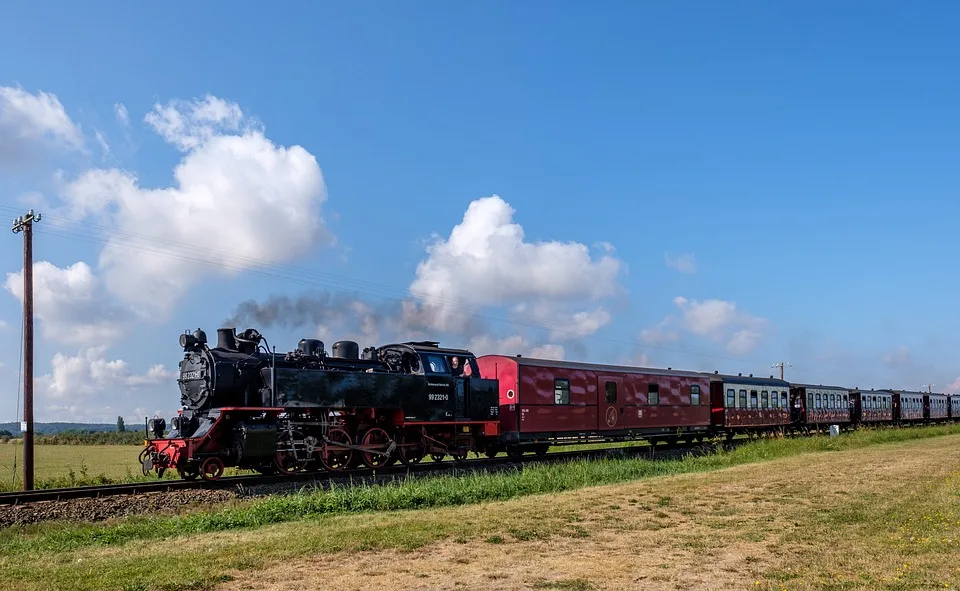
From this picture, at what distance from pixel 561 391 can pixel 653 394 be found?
617 cm

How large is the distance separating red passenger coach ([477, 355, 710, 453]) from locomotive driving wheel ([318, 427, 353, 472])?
6.12m

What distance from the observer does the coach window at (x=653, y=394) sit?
3028cm

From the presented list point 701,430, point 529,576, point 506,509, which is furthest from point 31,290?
point 701,430

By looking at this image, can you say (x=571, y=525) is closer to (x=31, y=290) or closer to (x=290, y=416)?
(x=290, y=416)

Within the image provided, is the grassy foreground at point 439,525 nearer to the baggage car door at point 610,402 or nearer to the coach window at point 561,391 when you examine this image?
the coach window at point 561,391

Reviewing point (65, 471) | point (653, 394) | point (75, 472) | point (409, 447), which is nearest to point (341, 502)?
point (409, 447)

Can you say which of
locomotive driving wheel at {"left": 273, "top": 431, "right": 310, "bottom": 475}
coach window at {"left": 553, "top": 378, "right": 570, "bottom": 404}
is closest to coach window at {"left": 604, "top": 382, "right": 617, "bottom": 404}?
coach window at {"left": 553, "top": 378, "right": 570, "bottom": 404}

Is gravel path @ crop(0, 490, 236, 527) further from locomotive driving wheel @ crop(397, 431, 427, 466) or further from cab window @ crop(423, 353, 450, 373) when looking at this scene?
cab window @ crop(423, 353, 450, 373)

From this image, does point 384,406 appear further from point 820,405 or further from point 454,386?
point 820,405

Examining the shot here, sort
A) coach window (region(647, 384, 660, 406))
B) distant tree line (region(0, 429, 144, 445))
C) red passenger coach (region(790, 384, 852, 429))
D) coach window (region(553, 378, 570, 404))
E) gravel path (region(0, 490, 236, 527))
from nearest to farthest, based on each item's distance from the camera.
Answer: gravel path (region(0, 490, 236, 527)) < coach window (region(553, 378, 570, 404)) < coach window (region(647, 384, 660, 406)) < red passenger coach (region(790, 384, 852, 429)) < distant tree line (region(0, 429, 144, 445))

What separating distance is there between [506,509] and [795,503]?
5.01 m

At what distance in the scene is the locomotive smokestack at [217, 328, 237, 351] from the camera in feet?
61.8

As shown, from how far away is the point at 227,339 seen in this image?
1895 cm

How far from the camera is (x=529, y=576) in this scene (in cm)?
808
